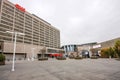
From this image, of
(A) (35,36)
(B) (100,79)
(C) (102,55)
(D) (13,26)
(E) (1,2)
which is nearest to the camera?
(B) (100,79)

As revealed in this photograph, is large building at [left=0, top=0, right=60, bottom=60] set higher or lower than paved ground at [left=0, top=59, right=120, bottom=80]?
higher

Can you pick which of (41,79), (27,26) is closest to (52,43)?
(27,26)

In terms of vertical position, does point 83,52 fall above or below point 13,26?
below

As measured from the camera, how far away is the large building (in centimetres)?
5607

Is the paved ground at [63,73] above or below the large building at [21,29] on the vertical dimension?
below

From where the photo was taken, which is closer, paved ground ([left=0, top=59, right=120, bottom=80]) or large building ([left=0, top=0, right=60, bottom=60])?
paved ground ([left=0, top=59, right=120, bottom=80])

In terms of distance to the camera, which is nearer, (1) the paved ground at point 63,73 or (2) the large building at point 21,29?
(1) the paved ground at point 63,73

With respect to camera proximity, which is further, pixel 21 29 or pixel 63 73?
pixel 21 29

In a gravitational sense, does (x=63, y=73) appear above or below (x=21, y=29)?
below

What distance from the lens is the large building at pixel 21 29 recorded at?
56.1 m

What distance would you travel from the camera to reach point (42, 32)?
297 ft

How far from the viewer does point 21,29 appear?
67.4m

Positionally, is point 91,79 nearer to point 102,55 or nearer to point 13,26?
point 102,55

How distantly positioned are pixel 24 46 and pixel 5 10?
2458 cm
